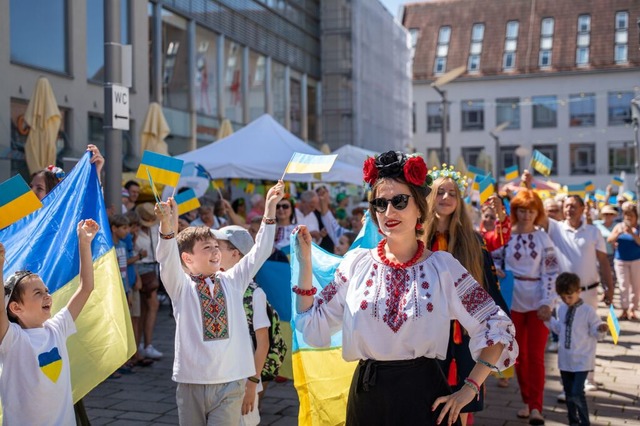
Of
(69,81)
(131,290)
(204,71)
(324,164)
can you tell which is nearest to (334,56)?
(204,71)

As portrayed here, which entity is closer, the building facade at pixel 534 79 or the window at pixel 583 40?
the building facade at pixel 534 79

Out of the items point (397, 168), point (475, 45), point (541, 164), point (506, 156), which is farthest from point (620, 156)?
point (397, 168)

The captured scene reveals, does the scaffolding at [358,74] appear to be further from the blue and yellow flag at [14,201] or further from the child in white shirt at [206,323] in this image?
the blue and yellow flag at [14,201]

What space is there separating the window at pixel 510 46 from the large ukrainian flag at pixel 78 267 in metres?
56.6

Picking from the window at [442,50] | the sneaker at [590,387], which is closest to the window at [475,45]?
the window at [442,50]

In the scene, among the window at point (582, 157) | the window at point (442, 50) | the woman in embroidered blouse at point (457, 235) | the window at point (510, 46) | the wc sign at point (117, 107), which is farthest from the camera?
the window at point (442, 50)

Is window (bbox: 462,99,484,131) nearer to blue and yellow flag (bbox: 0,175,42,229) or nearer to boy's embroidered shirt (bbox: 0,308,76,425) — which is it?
blue and yellow flag (bbox: 0,175,42,229)

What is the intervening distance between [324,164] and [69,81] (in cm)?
1463

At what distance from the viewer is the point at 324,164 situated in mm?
4633

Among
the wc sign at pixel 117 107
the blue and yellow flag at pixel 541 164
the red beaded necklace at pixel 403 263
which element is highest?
the wc sign at pixel 117 107

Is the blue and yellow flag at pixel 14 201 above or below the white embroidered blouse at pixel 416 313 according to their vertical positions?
above

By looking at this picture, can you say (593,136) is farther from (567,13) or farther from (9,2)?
(9,2)

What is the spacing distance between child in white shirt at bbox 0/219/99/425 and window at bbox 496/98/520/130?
188 feet

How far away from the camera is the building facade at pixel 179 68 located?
1661 centimetres
